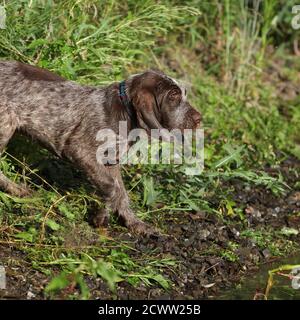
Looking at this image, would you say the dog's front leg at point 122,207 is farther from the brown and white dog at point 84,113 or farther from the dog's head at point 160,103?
the dog's head at point 160,103

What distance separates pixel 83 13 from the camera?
337 inches

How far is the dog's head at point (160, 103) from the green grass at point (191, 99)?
820 mm

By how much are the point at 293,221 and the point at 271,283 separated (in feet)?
6.37

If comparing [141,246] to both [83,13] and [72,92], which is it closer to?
[72,92]

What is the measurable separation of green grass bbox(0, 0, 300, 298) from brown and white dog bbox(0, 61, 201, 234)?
303 mm

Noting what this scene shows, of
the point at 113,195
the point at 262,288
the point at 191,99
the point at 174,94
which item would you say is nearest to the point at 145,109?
the point at 174,94

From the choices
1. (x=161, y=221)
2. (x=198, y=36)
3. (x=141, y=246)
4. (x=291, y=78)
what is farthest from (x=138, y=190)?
(x=291, y=78)

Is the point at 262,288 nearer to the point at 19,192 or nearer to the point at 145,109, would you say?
the point at 145,109

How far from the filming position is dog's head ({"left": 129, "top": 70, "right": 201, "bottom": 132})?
7266 mm

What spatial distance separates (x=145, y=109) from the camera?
23.8 feet

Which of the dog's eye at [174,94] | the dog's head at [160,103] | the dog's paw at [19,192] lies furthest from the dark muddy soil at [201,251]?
the dog's eye at [174,94]

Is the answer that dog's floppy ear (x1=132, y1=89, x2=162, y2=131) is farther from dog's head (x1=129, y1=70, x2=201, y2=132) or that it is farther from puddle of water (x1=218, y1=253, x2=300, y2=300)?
puddle of water (x1=218, y1=253, x2=300, y2=300)

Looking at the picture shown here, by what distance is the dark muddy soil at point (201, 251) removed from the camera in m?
6.56

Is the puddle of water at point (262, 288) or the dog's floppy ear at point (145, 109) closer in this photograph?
the puddle of water at point (262, 288)
